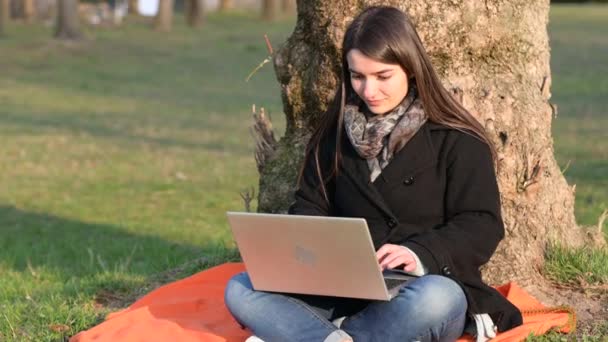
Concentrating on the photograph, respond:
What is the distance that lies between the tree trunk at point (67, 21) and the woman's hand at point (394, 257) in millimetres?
22694

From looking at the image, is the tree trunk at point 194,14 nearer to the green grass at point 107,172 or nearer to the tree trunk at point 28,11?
the tree trunk at point 28,11

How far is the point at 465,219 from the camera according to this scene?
416 cm

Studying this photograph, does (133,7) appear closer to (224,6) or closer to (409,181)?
(224,6)

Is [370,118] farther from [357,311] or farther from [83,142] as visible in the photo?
[83,142]

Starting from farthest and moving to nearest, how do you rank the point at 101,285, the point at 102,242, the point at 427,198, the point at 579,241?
the point at 102,242 < the point at 101,285 < the point at 579,241 < the point at 427,198

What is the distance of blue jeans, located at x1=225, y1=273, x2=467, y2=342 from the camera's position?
3.99m

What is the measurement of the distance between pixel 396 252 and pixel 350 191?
0.46 metres

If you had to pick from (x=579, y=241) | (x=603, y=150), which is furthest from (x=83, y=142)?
(x=579, y=241)

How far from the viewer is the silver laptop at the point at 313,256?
12.5 feet

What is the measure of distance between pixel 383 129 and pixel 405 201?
29 cm

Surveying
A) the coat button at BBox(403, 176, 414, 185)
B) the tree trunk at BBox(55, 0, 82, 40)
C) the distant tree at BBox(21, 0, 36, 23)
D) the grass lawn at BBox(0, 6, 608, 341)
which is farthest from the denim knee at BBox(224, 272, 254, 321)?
the distant tree at BBox(21, 0, 36, 23)

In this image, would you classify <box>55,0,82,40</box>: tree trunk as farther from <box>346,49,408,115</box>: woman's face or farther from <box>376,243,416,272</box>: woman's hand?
<box>376,243,416,272</box>: woman's hand

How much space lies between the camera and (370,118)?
4.33m

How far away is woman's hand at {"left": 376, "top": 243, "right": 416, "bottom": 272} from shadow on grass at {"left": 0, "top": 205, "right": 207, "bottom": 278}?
2.84 meters
